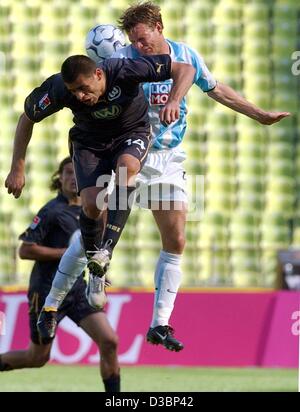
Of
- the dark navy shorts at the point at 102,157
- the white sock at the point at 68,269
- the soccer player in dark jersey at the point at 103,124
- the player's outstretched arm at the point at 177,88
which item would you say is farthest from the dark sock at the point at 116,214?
the white sock at the point at 68,269

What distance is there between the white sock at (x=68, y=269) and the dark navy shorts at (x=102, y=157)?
81 centimetres

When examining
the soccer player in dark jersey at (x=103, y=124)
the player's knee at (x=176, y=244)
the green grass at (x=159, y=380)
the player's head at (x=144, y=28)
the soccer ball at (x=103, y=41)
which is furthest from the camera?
the green grass at (x=159, y=380)

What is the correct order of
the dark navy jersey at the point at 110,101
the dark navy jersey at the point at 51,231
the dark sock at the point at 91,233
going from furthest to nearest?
the dark navy jersey at the point at 51,231
the dark sock at the point at 91,233
the dark navy jersey at the point at 110,101

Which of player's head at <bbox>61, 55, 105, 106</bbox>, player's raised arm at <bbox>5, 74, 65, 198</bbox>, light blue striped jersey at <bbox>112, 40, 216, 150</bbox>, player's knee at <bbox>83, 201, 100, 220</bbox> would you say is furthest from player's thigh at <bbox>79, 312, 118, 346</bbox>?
player's head at <bbox>61, 55, 105, 106</bbox>

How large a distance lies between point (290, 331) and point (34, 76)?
610cm

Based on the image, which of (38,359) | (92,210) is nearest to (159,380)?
(38,359)

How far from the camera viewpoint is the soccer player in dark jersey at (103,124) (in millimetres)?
6688

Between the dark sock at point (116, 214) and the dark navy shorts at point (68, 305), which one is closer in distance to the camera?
the dark sock at point (116, 214)

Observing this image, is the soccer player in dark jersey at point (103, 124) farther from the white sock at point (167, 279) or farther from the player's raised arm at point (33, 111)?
the white sock at point (167, 279)

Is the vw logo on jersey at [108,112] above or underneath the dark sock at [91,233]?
above

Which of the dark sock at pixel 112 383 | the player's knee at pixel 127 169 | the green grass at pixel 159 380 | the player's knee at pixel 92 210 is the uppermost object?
the player's knee at pixel 127 169

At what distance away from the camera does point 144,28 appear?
7277 millimetres

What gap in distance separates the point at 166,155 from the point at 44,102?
1.17 meters

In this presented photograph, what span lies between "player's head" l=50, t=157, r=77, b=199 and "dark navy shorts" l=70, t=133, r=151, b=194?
6.28 ft
